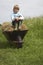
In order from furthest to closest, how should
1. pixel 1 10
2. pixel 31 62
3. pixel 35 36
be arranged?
pixel 1 10, pixel 35 36, pixel 31 62

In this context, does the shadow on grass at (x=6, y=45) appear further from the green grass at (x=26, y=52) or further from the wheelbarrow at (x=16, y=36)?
the wheelbarrow at (x=16, y=36)

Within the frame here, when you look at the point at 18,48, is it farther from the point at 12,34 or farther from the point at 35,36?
the point at 35,36

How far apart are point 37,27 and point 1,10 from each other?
1.48m

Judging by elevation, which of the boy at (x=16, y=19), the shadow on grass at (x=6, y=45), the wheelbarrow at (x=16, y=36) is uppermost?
the boy at (x=16, y=19)

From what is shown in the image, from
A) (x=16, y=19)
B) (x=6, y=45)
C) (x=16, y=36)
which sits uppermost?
(x=16, y=19)

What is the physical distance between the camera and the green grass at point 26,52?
28.0 ft

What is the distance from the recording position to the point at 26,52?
9.19 metres

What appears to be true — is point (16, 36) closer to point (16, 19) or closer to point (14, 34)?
point (14, 34)

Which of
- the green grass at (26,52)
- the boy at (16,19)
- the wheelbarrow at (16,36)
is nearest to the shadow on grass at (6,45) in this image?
the green grass at (26,52)

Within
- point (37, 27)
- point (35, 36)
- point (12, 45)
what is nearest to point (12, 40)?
point (12, 45)

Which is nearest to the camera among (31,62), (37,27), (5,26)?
(31,62)

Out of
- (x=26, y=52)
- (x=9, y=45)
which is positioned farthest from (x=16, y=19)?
(x=26, y=52)

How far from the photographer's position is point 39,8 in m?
13.0

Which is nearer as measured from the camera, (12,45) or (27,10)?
(12,45)
